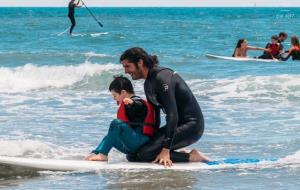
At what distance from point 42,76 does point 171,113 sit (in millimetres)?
12492

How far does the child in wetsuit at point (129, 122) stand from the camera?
6426 mm

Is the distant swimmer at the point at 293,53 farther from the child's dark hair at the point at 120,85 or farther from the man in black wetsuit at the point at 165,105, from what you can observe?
the child's dark hair at the point at 120,85

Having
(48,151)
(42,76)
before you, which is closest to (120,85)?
(48,151)

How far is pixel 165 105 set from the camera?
624 cm

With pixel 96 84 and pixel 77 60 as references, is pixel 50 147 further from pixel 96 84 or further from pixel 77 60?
pixel 77 60

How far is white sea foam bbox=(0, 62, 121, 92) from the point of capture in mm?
16703

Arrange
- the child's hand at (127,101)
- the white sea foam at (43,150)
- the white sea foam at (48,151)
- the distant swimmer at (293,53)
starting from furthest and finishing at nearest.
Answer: the distant swimmer at (293,53)
the white sea foam at (43,150)
the white sea foam at (48,151)
the child's hand at (127,101)

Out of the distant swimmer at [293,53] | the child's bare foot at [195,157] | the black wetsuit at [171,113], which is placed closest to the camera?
the black wetsuit at [171,113]

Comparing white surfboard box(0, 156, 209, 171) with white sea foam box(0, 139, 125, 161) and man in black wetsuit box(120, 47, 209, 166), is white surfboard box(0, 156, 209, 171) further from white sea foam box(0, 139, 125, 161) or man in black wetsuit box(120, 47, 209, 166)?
white sea foam box(0, 139, 125, 161)

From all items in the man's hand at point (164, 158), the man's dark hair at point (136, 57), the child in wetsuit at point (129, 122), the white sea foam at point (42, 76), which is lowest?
the white sea foam at point (42, 76)

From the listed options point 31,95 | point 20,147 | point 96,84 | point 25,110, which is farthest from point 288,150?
point 96,84

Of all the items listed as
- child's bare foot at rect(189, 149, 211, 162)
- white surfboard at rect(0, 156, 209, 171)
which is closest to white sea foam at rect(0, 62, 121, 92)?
white surfboard at rect(0, 156, 209, 171)

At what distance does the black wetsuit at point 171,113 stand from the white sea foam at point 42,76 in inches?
382

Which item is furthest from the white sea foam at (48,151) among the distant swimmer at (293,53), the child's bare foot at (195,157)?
the distant swimmer at (293,53)
